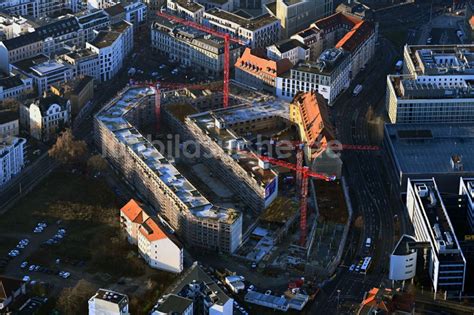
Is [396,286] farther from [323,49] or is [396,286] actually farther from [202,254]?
[323,49]

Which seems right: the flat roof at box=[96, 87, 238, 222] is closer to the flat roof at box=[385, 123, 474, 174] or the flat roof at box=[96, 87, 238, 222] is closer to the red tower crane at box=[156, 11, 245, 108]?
the red tower crane at box=[156, 11, 245, 108]

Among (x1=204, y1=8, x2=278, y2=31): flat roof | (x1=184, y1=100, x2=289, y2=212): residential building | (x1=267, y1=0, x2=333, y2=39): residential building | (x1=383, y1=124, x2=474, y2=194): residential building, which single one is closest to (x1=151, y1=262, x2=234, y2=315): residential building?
(x1=184, y1=100, x2=289, y2=212): residential building

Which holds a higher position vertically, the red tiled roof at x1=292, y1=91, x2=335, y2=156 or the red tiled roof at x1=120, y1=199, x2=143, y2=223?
the red tiled roof at x1=292, y1=91, x2=335, y2=156

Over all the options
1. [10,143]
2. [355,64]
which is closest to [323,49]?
[355,64]

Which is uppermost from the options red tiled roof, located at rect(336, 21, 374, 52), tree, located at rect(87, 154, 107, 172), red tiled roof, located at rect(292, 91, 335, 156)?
red tiled roof, located at rect(336, 21, 374, 52)

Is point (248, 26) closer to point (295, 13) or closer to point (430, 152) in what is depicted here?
point (295, 13)

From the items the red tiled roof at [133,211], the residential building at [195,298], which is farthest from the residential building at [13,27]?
the residential building at [195,298]

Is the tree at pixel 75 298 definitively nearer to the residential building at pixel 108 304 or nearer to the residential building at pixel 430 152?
the residential building at pixel 108 304
